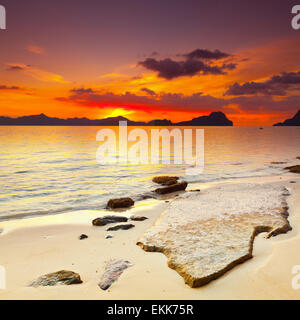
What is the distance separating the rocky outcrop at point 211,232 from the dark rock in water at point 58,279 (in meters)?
2.06

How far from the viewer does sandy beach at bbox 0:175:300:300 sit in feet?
14.4

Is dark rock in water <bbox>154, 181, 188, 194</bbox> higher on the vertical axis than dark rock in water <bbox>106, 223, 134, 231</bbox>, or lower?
higher

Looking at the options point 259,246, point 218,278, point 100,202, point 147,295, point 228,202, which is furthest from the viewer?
point 100,202

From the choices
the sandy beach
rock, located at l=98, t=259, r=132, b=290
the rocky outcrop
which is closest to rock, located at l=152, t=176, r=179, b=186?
the rocky outcrop

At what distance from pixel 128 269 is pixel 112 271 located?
0.38m

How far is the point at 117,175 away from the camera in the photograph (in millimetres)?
22469

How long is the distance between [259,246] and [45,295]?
16.8 feet

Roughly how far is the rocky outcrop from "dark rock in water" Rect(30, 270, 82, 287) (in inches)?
81.1

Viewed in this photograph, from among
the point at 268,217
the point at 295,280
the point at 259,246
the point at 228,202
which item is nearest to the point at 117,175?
the point at 228,202

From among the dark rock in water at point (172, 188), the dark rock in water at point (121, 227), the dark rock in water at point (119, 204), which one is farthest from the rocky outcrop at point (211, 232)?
the dark rock in water at point (172, 188)

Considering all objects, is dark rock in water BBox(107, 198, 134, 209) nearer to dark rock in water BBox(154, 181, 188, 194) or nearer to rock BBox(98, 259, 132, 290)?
dark rock in water BBox(154, 181, 188, 194)

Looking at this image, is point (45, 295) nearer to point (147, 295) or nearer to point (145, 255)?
point (147, 295)

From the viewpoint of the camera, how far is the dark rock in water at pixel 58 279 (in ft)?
16.1

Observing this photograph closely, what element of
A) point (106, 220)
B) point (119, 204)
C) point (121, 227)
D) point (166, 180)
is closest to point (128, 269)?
point (121, 227)
